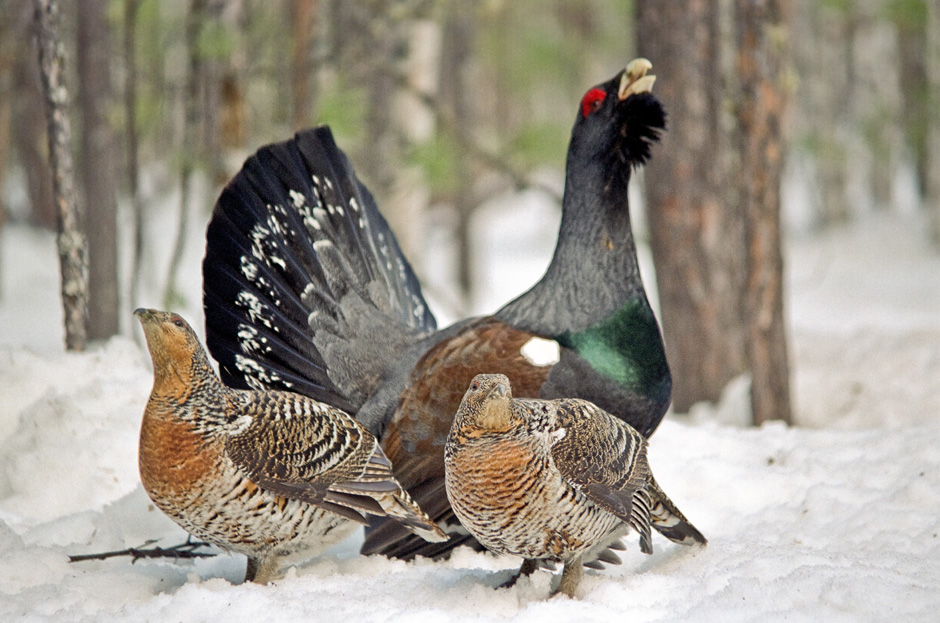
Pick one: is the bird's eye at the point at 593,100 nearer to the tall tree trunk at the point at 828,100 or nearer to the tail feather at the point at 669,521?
the tail feather at the point at 669,521

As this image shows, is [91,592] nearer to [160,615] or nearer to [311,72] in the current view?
[160,615]

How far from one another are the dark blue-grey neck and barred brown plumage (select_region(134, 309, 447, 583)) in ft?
3.08

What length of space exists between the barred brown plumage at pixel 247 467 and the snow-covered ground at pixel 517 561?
0.19 m

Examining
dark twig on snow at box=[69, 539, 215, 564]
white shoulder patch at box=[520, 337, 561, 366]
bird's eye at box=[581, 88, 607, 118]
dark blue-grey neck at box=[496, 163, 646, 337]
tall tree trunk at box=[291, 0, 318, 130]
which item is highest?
tall tree trunk at box=[291, 0, 318, 130]

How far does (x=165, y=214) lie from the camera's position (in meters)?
19.6

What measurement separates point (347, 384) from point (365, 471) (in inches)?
34.4

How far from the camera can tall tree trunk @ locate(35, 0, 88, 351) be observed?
420 cm

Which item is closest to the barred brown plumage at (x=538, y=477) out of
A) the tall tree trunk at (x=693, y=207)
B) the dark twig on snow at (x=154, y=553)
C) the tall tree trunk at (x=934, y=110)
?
the dark twig on snow at (x=154, y=553)

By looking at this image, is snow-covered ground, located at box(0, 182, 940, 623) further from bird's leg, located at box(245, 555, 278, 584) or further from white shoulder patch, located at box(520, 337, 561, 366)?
white shoulder patch, located at box(520, 337, 561, 366)

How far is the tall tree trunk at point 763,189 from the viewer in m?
5.34

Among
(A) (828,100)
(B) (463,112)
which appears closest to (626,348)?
(B) (463,112)

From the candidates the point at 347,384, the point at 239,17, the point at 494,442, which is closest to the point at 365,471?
the point at 494,442

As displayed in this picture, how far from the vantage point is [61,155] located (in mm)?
4262

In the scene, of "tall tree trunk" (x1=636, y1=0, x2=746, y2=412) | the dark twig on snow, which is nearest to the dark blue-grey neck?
the dark twig on snow
